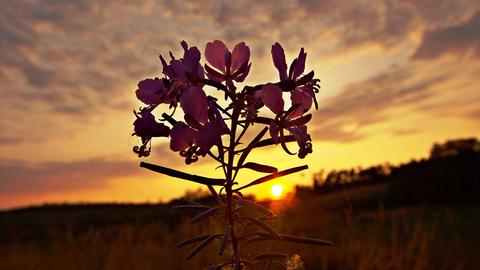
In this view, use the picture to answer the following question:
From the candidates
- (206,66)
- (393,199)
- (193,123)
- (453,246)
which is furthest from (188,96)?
(393,199)

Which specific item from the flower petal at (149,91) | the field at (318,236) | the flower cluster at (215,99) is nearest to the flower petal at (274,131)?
the flower cluster at (215,99)

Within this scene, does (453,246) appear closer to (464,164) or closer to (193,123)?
(464,164)

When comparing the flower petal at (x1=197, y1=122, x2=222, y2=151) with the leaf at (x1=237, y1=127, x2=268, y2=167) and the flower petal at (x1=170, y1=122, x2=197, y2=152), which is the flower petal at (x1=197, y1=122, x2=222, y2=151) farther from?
the leaf at (x1=237, y1=127, x2=268, y2=167)

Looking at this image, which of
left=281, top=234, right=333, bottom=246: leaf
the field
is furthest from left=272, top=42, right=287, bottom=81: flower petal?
the field

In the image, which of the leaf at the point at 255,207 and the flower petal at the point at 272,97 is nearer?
the flower petal at the point at 272,97

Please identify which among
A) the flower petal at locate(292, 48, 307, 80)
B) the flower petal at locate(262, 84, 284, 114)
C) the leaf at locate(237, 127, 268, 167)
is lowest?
the leaf at locate(237, 127, 268, 167)

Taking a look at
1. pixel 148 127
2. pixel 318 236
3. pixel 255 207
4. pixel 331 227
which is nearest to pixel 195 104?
pixel 148 127

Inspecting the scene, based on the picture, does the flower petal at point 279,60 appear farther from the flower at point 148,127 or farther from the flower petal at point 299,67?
the flower at point 148,127
